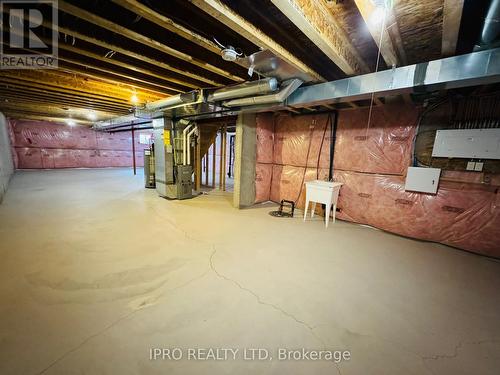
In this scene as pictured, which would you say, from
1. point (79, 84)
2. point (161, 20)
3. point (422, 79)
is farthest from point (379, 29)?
point (79, 84)

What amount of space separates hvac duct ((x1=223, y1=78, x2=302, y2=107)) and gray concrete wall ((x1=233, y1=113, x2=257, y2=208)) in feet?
2.90

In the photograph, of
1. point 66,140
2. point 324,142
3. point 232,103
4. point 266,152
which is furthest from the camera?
point 66,140

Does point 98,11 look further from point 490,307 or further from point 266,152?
point 490,307

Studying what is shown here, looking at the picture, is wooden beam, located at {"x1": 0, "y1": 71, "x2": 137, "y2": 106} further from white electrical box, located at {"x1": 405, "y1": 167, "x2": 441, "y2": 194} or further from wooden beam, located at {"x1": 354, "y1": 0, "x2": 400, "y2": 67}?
white electrical box, located at {"x1": 405, "y1": 167, "x2": 441, "y2": 194}

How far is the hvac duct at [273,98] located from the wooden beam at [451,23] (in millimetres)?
1349

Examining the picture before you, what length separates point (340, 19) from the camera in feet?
5.40

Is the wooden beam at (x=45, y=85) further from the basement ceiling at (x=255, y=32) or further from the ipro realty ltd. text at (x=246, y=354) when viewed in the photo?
the ipro realty ltd. text at (x=246, y=354)

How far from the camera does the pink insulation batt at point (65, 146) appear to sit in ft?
27.7

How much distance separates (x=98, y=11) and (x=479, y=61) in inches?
126

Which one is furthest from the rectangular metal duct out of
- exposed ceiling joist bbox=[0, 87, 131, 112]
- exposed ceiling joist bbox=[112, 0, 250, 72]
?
exposed ceiling joist bbox=[0, 87, 131, 112]

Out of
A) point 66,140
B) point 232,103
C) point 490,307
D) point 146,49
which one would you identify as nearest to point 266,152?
point 232,103

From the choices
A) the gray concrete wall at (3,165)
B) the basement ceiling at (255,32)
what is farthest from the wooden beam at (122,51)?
the gray concrete wall at (3,165)

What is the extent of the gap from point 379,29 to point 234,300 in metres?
2.44

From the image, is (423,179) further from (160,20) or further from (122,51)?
(122,51)
